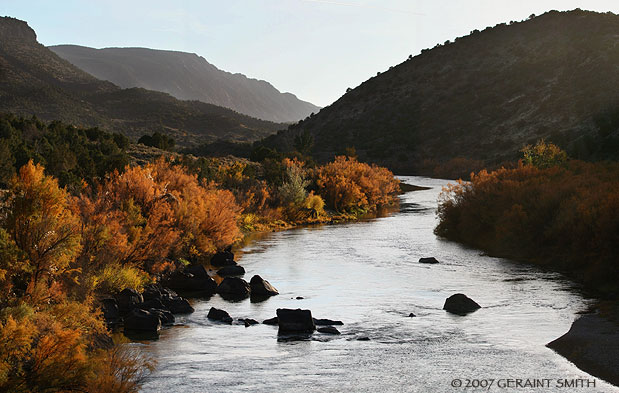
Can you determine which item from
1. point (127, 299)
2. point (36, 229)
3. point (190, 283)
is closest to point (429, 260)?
point (190, 283)

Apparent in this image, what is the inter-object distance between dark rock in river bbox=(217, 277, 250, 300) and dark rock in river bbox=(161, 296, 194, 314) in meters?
2.02

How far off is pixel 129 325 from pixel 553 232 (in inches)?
658

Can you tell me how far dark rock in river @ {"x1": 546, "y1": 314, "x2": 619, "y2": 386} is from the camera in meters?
12.1

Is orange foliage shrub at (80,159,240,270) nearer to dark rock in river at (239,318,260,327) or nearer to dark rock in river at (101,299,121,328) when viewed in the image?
dark rock in river at (101,299,121,328)

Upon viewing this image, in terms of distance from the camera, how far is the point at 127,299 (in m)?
16.6

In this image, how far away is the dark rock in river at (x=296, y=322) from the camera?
15.0 metres

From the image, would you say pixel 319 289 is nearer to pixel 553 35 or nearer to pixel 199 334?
pixel 199 334

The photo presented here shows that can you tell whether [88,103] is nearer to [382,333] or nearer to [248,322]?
[248,322]

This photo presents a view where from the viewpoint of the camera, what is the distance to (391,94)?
126m

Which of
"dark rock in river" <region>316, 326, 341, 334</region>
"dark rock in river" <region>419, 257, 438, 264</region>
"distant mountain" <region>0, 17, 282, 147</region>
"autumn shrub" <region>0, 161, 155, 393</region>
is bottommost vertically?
"dark rock in river" <region>316, 326, 341, 334</region>

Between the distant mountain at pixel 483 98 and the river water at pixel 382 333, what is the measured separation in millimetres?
62693

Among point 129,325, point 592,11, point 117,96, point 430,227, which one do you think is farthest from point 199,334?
point 592,11

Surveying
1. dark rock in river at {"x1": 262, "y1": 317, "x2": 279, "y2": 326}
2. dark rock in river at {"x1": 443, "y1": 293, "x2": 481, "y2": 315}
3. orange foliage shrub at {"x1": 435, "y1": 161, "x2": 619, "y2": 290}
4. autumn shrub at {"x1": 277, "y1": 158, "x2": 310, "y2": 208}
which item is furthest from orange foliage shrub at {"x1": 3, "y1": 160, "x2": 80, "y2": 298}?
autumn shrub at {"x1": 277, "y1": 158, "x2": 310, "y2": 208}

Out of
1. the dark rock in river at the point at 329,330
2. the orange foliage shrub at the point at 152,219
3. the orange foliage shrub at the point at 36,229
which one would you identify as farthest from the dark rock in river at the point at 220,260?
the orange foliage shrub at the point at 36,229
